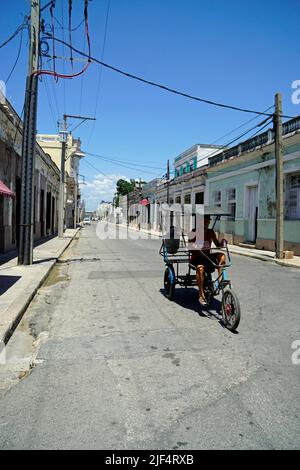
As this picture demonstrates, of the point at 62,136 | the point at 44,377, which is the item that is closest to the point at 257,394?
the point at 44,377

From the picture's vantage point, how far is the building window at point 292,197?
1742 cm

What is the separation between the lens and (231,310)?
18.4 ft

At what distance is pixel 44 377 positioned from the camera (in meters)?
3.87

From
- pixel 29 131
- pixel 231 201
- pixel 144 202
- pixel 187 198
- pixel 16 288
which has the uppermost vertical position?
pixel 144 202

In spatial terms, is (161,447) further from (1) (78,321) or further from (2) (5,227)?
(2) (5,227)

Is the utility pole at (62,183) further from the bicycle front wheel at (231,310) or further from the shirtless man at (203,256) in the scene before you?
the bicycle front wheel at (231,310)

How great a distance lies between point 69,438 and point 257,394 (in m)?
1.79

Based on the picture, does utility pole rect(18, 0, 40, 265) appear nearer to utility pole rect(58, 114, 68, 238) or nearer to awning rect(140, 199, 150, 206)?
utility pole rect(58, 114, 68, 238)

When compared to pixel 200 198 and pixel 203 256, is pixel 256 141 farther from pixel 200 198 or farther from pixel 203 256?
pixel 203 256

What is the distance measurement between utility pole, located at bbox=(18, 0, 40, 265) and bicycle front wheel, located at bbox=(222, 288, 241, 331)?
295 inches

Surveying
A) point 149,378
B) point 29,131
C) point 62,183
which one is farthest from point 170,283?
point 62,183

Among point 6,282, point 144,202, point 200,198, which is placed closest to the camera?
point 6,282

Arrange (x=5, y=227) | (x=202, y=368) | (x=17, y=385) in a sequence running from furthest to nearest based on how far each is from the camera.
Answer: (x=5, y=227)
(x=202, y=368)
(x=17, y=385)

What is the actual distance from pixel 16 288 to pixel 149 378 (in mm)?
5165
